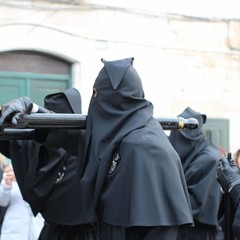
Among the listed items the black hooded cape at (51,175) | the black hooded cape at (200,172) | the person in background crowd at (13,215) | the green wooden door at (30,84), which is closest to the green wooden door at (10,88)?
the green wooden door at (30,84)

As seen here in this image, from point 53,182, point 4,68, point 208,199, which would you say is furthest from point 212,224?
point 4,68

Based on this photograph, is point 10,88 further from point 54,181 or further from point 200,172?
point 54,181

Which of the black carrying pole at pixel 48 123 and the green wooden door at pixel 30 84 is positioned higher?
the green wooden door at pixel 30 84

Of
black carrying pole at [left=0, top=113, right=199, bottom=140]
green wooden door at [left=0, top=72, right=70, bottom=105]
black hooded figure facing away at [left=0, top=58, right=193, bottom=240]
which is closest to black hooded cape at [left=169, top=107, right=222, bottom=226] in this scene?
black carrying pole at [left=0, top=113, right=199, bottom=140]

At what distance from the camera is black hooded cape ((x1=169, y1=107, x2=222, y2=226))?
5.40 meters

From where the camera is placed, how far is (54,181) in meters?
4.44

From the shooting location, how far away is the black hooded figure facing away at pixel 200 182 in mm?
5375

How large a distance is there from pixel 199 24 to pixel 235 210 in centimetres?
682

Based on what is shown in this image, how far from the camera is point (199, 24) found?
33.1 feet

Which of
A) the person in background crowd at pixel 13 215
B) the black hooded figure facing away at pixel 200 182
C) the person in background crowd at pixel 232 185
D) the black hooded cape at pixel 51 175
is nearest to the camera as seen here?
the person in background crowd at pixel 232 185

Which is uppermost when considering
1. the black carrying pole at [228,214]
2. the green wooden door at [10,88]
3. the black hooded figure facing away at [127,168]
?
the green wooden door at [10,88]

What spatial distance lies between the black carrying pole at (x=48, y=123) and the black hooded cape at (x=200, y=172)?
78.7 inches

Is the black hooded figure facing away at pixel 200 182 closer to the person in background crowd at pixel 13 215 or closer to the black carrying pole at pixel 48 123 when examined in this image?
the person in background crowd at pixel 13 215

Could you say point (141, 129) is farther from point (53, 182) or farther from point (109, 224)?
point (53, 182)
